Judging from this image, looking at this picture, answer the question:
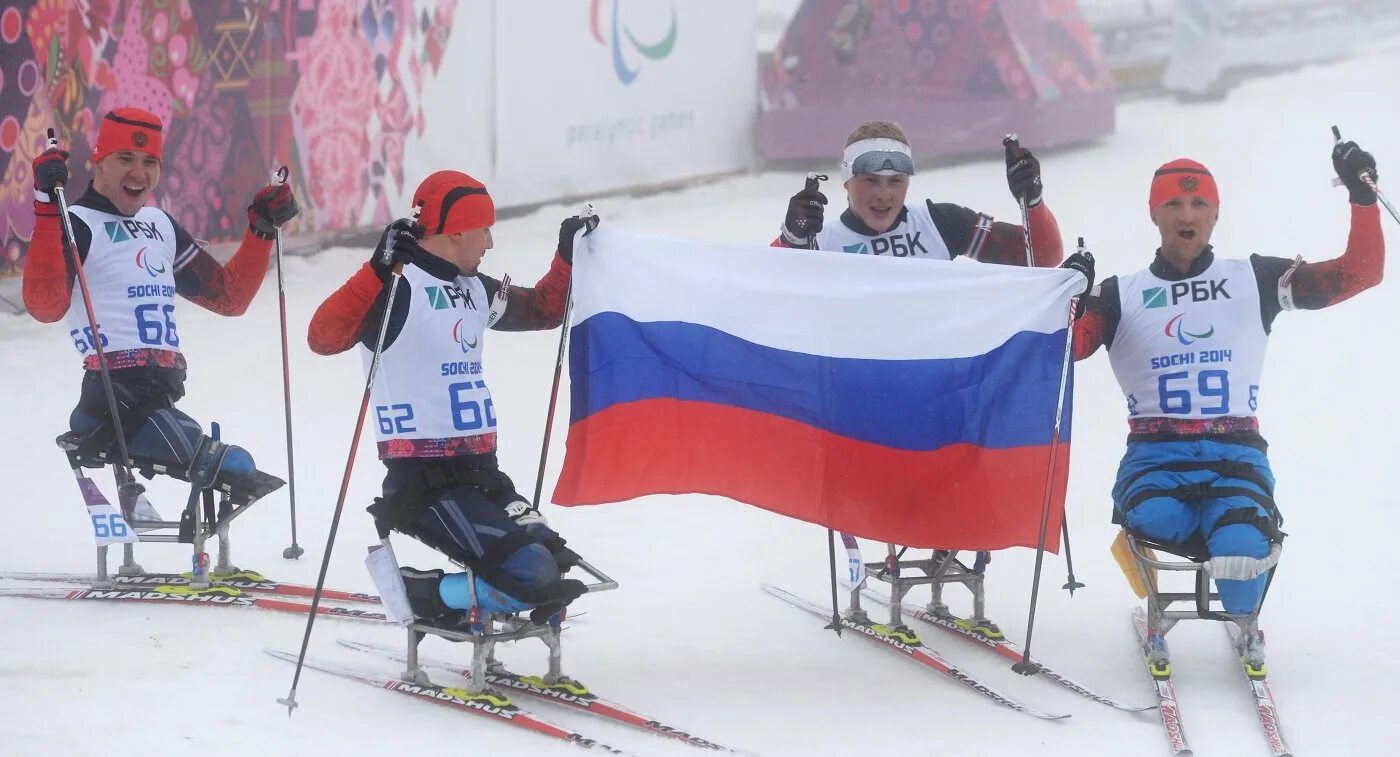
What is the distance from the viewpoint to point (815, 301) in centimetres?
629

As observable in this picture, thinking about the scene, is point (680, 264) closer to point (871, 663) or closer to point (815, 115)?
point (871, 663)

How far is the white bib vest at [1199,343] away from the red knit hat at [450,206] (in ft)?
7.58

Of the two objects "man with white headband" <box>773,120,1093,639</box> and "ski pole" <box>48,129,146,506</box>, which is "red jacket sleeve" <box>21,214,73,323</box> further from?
"man with white headband" <box>773,120,1093,639</box>

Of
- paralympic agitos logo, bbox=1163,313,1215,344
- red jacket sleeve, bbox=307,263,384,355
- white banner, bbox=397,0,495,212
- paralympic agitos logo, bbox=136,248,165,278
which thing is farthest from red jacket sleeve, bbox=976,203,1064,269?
white banner, bbox=397,0,495,212

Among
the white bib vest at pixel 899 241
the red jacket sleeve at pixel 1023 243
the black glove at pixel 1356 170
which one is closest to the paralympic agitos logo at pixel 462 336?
the white bib vest at pixel 899 241

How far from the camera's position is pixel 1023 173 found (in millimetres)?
6223

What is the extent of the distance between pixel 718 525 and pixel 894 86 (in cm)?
1013

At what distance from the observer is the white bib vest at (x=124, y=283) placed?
264 inches

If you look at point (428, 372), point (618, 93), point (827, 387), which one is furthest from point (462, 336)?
point (618, 93)

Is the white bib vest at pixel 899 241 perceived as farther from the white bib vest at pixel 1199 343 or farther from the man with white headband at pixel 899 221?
the white bib vest at pixel 1199 343

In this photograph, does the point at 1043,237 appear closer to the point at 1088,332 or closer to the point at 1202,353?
the point at 1088,332

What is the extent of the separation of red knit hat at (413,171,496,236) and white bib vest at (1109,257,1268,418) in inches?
90.9

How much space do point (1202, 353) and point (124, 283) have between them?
4048 millimetres

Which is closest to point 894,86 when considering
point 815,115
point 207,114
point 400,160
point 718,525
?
point 815,115
